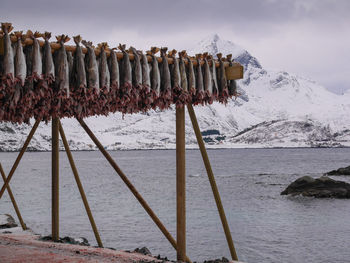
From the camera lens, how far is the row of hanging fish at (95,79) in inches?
291

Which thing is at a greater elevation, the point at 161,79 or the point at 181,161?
the point at 161,79

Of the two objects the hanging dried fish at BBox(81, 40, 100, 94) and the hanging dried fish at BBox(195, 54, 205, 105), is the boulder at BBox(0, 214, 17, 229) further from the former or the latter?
the hanging dried fish at BBox(81, 40, 100, 94)

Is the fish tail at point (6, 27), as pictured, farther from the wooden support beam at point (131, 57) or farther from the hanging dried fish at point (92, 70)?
the hanging dried fish at point (92, 70)

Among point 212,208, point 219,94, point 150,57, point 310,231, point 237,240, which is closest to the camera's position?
point 150,57

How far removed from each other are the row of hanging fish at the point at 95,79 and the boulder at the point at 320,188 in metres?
44.1

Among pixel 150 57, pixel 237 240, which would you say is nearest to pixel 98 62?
pixel 150 57

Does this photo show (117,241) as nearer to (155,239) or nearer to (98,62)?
(155,239)

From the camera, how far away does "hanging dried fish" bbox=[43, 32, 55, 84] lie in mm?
7578

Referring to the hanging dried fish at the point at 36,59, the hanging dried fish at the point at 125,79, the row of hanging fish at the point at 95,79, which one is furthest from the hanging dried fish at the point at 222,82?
the hanging dried fish at the point at 36,59

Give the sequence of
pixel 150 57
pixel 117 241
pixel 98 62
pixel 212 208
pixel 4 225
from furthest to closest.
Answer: pixel 212 208
pixel 117 241
pixel 4 225
pixel 150 57
pixel 98 62

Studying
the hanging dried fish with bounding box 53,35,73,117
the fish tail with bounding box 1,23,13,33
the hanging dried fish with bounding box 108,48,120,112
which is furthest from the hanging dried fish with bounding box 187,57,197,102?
the fish tail with bounding box 1,23,13,33

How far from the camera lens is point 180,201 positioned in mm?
9828

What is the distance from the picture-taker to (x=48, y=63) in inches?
300

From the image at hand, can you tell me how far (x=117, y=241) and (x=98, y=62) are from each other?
22.3 metres
